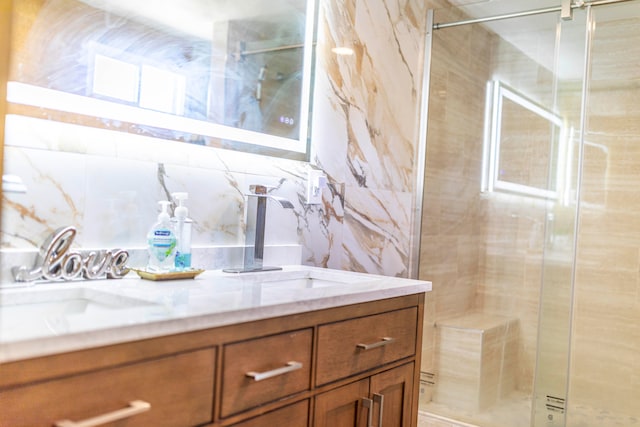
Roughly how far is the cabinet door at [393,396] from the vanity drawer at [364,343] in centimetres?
4

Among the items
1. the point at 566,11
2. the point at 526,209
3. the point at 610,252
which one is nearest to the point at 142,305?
the point at 566,11

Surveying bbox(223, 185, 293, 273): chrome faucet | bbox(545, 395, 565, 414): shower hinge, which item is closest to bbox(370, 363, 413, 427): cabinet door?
bbox(223, 185, 293, 273): chrome faucet

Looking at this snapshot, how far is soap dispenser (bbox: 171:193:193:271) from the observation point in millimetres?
1560

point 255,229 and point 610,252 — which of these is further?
point 610,252

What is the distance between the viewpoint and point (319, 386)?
4.27 feet

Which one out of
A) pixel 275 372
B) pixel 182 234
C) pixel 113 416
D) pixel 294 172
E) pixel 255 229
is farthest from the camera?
pixel 294 172

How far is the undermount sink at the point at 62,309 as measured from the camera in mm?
851

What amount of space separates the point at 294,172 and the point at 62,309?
41.1 inches

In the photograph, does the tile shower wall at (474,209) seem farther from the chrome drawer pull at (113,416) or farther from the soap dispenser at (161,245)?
the chrome drawer pull at (113,416)

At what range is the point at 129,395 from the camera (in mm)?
907

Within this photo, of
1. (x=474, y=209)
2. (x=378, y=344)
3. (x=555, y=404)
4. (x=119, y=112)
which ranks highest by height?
(x=119, y=112)

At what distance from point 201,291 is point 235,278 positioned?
29cm

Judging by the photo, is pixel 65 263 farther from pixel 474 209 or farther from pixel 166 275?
pixel 474 209

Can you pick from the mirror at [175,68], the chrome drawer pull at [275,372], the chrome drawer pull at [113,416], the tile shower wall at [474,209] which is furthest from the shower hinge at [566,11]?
the chrome drawer pull at [113,416]
